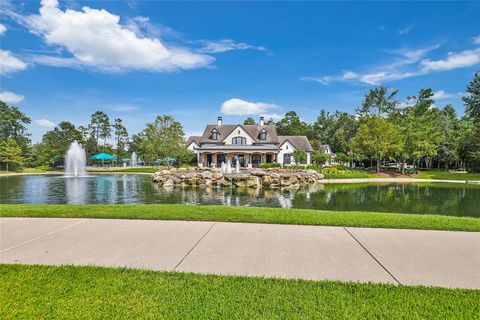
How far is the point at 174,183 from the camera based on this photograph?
23.9 m

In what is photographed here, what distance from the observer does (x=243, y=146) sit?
3944 cm

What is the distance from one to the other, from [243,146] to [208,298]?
120 ft

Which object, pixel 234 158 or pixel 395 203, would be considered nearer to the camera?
pixel 395 203

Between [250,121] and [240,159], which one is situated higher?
[250,121]

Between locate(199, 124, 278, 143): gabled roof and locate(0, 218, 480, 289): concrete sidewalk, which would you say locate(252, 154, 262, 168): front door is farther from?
locate(0, 218, 480, 289): concrete sidewalk

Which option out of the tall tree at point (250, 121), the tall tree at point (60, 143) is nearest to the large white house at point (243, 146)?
the tall tree at point (60, 143)

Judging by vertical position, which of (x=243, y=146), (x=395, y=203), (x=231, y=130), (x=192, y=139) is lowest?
(x=395, y=203)

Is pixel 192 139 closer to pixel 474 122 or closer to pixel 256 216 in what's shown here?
pixel 474 122

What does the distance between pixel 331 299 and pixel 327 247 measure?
6.18 ft

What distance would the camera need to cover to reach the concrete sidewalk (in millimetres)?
3852

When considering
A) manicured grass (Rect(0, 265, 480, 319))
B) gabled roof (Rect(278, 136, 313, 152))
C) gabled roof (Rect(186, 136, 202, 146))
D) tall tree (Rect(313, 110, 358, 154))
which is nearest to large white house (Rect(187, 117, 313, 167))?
gabled roof (Rect(278, 136, 313, 152))

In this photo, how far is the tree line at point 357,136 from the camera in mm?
38844

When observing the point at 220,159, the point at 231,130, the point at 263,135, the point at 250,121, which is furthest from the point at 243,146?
the point at 250,121

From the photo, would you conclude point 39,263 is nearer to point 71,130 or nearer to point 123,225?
point 123,225
